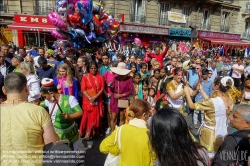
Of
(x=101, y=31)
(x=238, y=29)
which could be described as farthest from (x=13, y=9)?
(x=238, y=29)

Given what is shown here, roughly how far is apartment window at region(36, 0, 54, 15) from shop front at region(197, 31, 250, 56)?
1270 cm

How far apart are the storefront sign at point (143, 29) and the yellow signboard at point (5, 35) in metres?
8.29

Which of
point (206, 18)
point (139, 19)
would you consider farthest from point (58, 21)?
point (206, 18)

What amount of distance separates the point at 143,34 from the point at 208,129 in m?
15.2

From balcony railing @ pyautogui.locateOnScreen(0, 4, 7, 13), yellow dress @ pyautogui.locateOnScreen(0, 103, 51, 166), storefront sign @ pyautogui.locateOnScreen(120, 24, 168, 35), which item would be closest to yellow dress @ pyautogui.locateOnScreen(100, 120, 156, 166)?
yellow dress @ pyautogui.locateOnScreen(0, 103, 51, 166)

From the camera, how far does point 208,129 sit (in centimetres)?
278

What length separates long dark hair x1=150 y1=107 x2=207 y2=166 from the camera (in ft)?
4.51

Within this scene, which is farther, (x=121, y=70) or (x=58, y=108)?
(x=121, y=70)

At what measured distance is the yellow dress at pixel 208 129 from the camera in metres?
2.65

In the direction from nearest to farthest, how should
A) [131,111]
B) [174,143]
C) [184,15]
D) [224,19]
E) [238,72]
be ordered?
1. [174,143]
2. [131,111]
3. [238,72]
4. [184,15]
5. [224,19]

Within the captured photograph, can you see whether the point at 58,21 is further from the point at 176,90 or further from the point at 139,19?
the point at 139,19

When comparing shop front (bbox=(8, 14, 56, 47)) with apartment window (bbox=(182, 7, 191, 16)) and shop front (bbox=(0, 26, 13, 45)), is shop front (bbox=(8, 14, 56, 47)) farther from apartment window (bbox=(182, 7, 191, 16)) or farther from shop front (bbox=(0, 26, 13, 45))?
apartment window (bbox=(182, 7, 191, 16))

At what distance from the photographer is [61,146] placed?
1.44m

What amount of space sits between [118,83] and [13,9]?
42.8ft
